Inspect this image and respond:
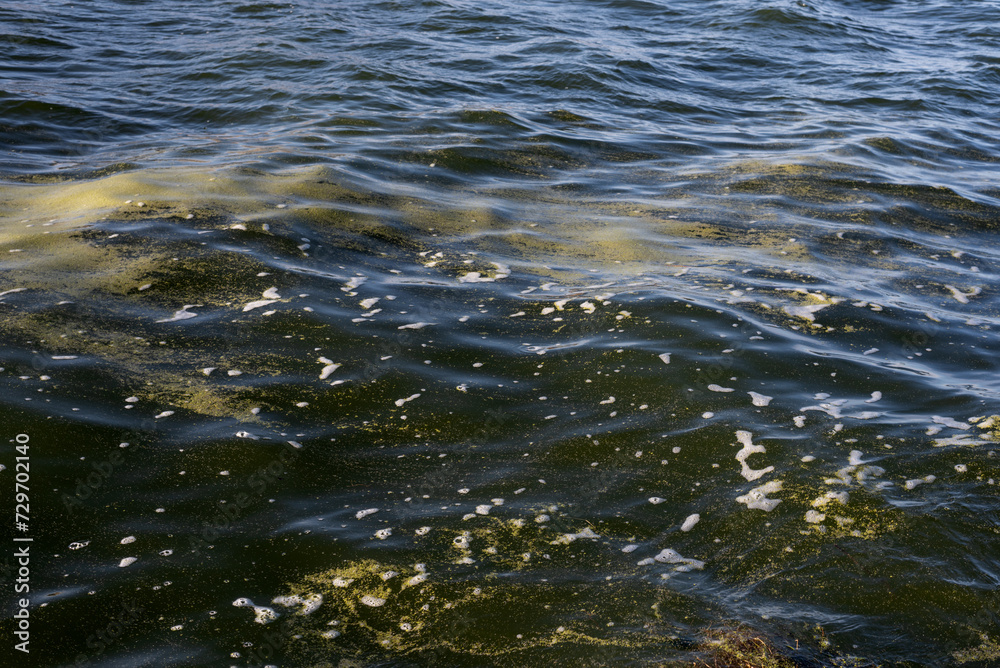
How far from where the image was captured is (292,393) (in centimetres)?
479

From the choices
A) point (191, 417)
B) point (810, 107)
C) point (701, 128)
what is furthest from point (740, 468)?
point (810, 107)

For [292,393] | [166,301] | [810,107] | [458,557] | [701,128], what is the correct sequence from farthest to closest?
1. [810,107]
2. [701,128]
3. [166,301]
4. [292,393]
5. [458,557]

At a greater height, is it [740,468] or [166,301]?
[166,301]

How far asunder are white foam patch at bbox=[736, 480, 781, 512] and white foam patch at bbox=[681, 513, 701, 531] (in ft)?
0.89

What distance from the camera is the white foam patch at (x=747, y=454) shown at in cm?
425

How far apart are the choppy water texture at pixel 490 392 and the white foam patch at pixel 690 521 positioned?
3 centimetres

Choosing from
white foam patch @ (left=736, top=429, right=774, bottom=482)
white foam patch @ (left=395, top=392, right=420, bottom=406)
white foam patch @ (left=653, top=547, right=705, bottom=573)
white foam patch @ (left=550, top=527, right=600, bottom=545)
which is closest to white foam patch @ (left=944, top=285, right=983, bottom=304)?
white foam patch @ (left=736, top=429, right=774, bottom=482)

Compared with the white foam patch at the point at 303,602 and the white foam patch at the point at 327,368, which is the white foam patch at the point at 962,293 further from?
the white foam patch at the point at 303,602

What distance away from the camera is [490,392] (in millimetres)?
4941

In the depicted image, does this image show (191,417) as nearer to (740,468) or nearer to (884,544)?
(740,468)

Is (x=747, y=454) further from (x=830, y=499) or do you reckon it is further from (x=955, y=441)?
(x=955, y=441)

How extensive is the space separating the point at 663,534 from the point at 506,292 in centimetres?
282

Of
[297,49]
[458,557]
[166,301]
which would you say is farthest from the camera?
[297,49]

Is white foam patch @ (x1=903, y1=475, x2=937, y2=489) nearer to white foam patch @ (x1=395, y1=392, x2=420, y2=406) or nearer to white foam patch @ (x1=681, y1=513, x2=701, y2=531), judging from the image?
white foam patch @ (x1=681, y1=513, x2=701, y2=531)
